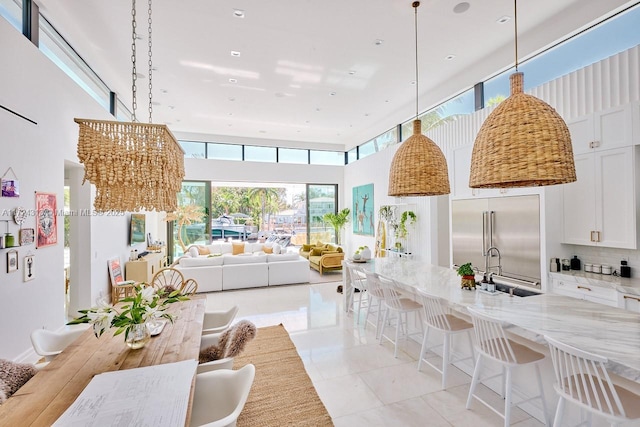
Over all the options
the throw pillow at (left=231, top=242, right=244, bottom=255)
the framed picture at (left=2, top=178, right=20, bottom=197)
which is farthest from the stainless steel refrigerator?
the throw pillow at (left=231, top=242, right=244, bottom=255)

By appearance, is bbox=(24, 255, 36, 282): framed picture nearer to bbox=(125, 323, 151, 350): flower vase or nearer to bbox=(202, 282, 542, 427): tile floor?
bbox=(125, 323, 151, 350): flower vase

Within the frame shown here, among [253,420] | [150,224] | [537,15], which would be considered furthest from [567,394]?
[150,224]

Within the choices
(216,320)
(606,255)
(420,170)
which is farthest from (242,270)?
(606,255)

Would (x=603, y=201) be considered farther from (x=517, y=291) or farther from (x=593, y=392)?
(x=593, y=392)

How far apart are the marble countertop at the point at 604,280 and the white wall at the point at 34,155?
5847 millimetres

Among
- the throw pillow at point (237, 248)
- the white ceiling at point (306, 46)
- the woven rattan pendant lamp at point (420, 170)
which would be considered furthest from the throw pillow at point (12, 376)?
the throw pillow at point (237, 248)

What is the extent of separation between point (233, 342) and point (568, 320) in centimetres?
231

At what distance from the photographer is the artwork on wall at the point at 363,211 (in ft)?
27.9

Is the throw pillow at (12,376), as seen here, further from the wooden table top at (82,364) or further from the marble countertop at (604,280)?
the marble countertop at (604,280)

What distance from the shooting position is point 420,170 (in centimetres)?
253

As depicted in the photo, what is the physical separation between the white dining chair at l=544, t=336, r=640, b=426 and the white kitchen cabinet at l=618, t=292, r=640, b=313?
1401 mm

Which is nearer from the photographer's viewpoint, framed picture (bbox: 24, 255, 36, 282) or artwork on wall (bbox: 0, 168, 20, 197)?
artwork on wall (bbox: 0, 168, 20, 197)

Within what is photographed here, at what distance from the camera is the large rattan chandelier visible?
74.4 inches

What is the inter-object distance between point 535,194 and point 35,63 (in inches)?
238
